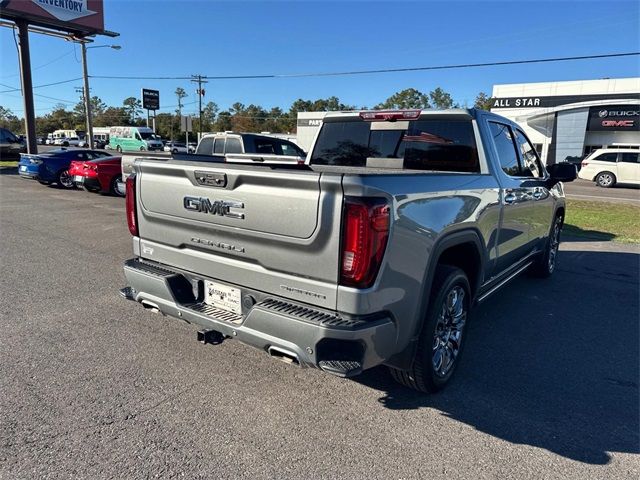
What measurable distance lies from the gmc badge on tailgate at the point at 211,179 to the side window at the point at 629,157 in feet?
90.8

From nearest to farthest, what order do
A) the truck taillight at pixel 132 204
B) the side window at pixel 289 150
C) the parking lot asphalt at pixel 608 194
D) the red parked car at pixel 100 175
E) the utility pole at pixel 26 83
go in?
the truck taillight at pixel 132 204, the side window at pixel 289 150, the red parked car at pixel 100 175, the parking lot asphalt at pixel 608 194, the utility pole at pixel 26 83

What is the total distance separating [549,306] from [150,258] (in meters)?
4.35

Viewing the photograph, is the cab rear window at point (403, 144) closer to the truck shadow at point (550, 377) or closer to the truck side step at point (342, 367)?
the truck shadow at point (550, 377)

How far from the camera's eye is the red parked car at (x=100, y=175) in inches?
561

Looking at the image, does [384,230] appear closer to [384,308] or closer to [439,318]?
[384,308]

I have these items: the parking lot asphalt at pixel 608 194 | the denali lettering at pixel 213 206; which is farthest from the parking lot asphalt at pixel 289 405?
the parking lot asphalt at pixel 608 194

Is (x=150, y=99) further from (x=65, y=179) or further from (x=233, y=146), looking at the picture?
(x=233, y=146)

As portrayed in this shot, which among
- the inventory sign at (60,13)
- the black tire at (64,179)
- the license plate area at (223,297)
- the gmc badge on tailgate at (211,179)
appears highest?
the inventory sign at (60,13)

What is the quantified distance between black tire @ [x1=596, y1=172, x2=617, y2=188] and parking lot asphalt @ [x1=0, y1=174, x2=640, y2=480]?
23486mm

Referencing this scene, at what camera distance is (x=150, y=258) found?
3.53 m

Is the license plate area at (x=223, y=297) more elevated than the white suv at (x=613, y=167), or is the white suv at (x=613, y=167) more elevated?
the white suv at (x=613, y=167)

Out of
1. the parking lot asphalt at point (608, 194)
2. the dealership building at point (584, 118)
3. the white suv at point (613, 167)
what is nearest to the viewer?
the parking lot asphalt at point (608, 194)

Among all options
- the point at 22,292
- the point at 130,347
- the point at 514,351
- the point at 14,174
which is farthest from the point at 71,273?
Answer: the point at 14,174

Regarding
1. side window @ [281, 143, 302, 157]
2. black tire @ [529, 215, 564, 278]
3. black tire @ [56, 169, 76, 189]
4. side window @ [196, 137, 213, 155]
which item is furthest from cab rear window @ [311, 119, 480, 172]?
black tire @ [56, 169, 76, 189]
